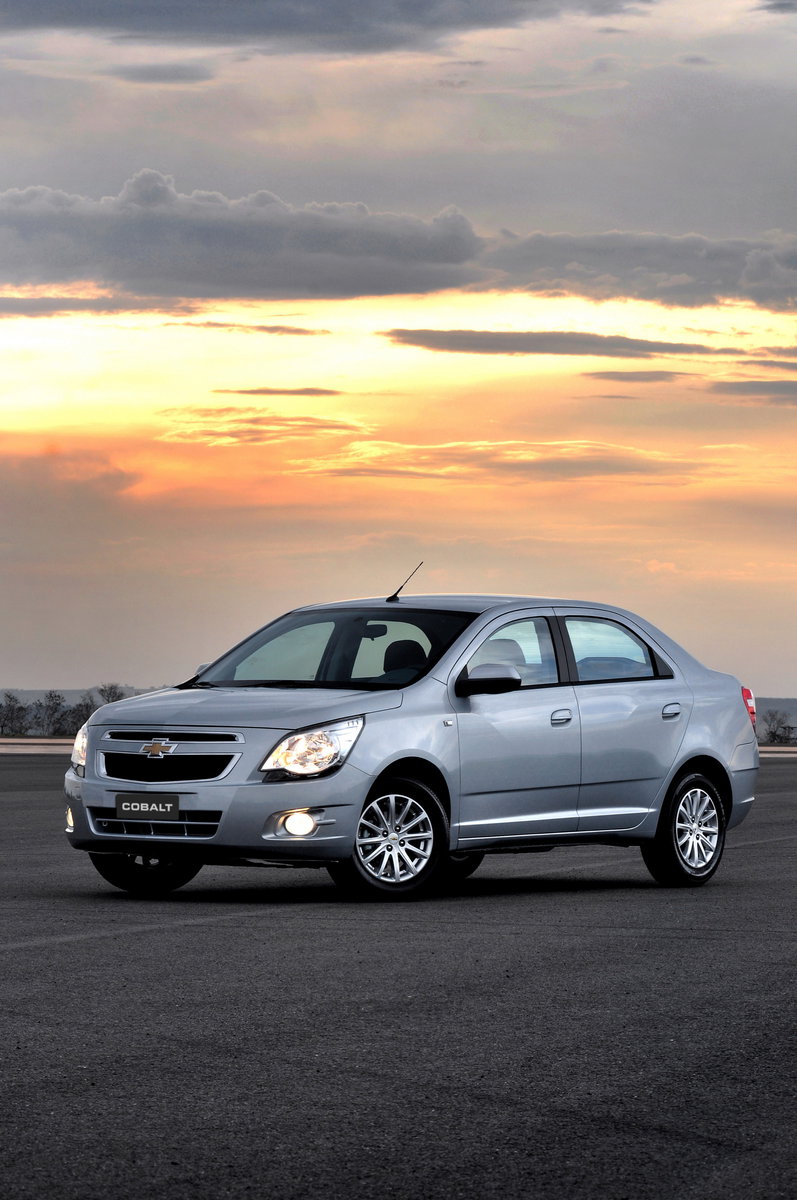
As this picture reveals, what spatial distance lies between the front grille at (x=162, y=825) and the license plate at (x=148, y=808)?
1.3 inches

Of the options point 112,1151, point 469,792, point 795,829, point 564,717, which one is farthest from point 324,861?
point 795,829

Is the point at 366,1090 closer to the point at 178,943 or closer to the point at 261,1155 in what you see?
the point at 261,1155

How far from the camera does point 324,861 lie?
11.4 metres

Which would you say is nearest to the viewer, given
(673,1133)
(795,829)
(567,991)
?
(673,1133)

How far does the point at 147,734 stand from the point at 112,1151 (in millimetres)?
6303

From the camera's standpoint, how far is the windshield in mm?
12375

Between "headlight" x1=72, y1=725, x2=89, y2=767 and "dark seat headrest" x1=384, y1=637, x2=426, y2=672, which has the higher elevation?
"dark seat headrest" x1=384, y1=637, x2=426, y2=672

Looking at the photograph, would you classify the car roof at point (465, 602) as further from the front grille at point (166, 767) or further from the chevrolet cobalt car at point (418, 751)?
the front grille at point (166, 767)

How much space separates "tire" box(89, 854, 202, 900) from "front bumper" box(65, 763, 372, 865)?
934mm

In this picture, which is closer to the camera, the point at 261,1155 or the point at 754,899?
the point at 261,1155

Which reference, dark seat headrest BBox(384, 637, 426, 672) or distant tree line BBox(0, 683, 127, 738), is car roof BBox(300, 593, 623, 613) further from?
distant tree line BBox(0, 683, 127, 738)

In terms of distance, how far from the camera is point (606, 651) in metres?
13.3

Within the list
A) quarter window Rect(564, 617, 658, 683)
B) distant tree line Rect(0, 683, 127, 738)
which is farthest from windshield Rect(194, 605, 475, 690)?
distant tree line Rect(0, 683, 127, 738)

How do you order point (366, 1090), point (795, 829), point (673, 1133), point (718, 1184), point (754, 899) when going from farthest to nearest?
point (795, 829), point (754, 899), point (366, 1090), point (673, 1133), point (718, 1184)
